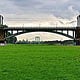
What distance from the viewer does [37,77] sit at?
2416 cm

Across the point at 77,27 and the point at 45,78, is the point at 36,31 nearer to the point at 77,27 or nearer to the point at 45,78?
the point at 77,27

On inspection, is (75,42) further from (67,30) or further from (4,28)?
(4,28)

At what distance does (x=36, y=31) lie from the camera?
173500 millimetres

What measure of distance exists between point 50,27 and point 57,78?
14689cm

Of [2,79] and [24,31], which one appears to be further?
[24,31]

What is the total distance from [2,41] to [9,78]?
6080 inches

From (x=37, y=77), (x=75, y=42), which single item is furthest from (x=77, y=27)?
(x=37, y=77)

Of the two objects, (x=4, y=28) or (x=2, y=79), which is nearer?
(x=2, y=79)

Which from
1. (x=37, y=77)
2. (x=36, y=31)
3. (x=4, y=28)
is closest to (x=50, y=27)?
(x=36, y=31)

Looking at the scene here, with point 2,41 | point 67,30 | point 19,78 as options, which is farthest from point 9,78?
point 2,41

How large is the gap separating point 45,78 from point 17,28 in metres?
148

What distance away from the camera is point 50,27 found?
170 m

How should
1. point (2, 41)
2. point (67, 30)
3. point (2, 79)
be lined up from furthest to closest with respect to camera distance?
point (2, 41), point (67, 30), point (2, 79)

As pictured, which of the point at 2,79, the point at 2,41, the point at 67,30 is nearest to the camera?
the point at 2,79
